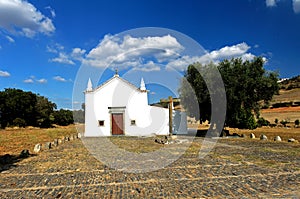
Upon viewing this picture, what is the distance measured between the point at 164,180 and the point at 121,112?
1844 centimetres

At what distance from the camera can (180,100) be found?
24.5 metres

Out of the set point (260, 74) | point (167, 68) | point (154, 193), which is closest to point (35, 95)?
point (167, 68)

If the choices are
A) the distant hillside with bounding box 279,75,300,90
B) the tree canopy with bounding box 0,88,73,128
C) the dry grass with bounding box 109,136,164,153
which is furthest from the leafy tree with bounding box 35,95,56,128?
the distant hillside with bounding box 279,75,300,90

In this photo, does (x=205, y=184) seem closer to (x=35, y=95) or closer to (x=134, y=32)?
(x=134, y=32)

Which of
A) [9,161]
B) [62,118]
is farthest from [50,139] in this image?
[62,118]

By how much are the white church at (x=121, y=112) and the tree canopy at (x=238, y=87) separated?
4779mm

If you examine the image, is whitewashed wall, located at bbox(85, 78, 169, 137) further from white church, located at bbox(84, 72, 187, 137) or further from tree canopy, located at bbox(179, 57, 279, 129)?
tree canopy, located at bbox(179, 57, 279, 129)

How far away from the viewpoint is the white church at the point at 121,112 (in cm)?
2512

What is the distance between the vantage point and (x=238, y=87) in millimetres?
21094

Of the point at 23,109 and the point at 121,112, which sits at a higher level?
the point at 23,109

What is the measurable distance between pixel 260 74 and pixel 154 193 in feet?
61.9

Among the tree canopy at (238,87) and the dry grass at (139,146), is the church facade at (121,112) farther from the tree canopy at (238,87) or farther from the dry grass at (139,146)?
the dry grass at (139,146)

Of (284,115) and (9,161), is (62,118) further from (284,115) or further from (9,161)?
(284,115)

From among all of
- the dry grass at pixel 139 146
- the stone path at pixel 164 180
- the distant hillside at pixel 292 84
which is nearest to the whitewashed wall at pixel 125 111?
the dry grass at pixel 139 146
